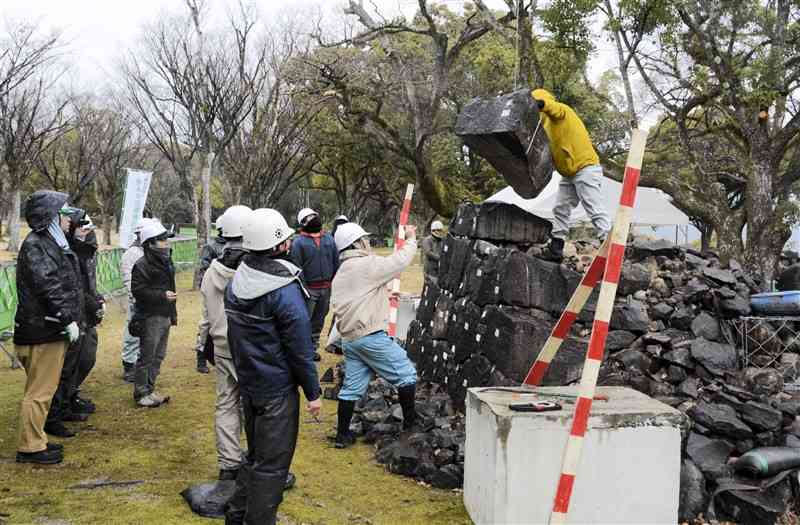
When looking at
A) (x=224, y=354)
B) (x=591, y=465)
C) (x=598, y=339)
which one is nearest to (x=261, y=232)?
(x=224, y=354)

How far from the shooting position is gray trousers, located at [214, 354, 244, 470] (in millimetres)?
4777

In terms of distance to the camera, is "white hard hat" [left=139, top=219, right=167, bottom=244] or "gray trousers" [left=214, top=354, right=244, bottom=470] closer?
"gray trousers" [left=214, top=354, right=244, bottom=470]

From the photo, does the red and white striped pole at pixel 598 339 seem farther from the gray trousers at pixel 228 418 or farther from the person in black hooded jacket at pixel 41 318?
the person in black hooded jacket at pixel 41 318

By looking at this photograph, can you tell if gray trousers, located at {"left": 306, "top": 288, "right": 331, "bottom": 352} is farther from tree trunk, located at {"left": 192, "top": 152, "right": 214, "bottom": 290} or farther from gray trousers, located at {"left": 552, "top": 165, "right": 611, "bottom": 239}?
tree trunk, located at {"left": 192, "top": 152, "right": 214, "bottom": 290}

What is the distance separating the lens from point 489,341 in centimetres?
623

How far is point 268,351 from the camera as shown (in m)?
3.81

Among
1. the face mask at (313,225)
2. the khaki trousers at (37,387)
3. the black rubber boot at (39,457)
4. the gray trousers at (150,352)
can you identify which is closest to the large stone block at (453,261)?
the face mask at (313,225)

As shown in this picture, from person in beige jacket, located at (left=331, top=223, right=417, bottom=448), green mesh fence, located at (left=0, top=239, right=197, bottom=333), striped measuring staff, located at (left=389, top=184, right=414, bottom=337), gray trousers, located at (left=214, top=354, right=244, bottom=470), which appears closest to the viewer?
gray trousers, located at (left=214, top=354, right=244, bottom=470)

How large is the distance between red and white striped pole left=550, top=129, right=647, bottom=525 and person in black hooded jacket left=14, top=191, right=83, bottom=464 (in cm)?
399

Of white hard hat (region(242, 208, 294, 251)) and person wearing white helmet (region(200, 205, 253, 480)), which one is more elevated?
white hard hat (region(242, 208, 294, 251))

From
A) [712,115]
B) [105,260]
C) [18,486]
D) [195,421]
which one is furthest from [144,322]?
[712,115]

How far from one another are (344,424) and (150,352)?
243 centimetres

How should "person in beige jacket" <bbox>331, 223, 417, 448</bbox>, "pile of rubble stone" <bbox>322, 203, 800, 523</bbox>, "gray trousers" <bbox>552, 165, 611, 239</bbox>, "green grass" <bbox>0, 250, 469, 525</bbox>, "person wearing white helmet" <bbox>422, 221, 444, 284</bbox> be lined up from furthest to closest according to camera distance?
"person wearing white helmet" <bbox>422, 221, 444, 284</bbox>, "gray trousers" <bbox>552, 165, 611, 239</bbox>, "person in beige jacket" <bbox>331, 223, 417, 448</bbox>, "pile of rubble stone" <bbox>322, 203, 800, 523</bbox>, "green grass" <bbox>0, 250, 469, 525</bbox>

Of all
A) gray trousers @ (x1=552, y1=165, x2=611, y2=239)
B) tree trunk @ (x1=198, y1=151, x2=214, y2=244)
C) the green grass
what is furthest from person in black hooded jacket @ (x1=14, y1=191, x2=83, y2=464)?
tree trunk @ (x1=198, y1=151, x2=214, y2=244)
